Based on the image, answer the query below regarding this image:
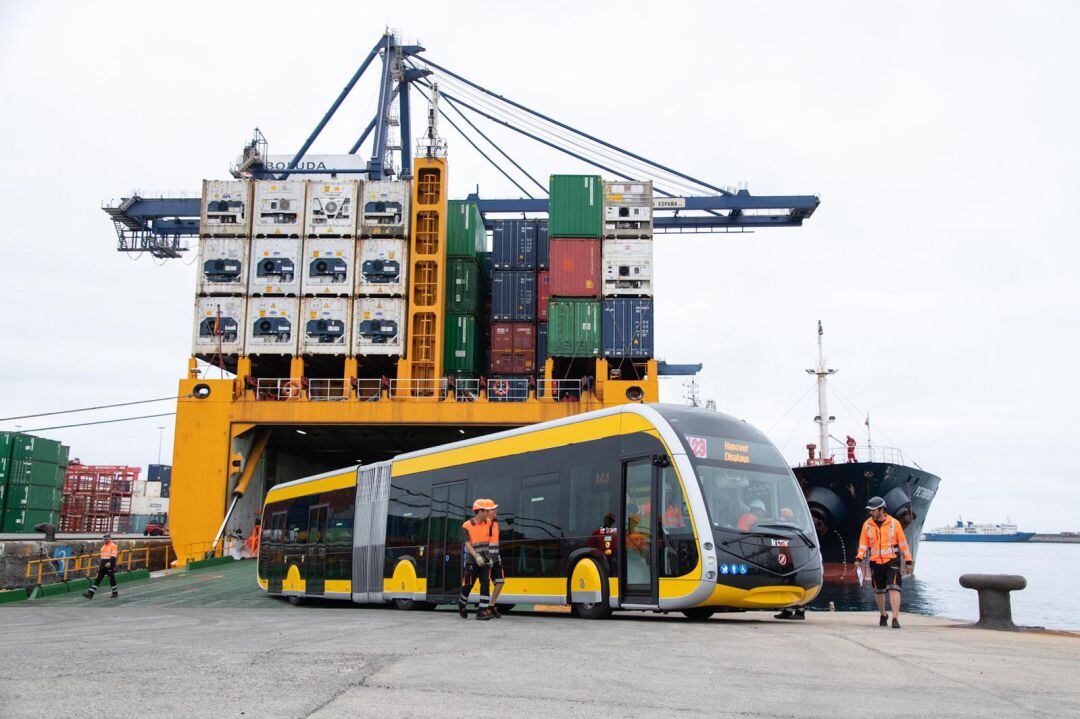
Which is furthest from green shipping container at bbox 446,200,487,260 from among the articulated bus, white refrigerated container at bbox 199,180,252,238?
the articulated bus

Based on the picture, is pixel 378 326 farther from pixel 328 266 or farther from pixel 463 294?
pixel 463 294

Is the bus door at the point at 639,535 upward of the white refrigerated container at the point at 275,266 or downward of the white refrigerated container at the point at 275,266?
downward

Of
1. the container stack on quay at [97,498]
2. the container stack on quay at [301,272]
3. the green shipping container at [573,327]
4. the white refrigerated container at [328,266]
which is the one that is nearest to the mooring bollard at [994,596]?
the green shipping container at [573,327]

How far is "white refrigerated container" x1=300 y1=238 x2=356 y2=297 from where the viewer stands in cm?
3697

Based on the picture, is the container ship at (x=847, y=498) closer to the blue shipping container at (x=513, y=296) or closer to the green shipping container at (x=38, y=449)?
the blue shipping container at (x=513, y=296)

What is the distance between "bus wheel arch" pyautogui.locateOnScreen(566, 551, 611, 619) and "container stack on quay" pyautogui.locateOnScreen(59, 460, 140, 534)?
62.9 meters

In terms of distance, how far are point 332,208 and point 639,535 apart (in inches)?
1156

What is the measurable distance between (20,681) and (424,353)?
30850mm

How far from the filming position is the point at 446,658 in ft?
23.0

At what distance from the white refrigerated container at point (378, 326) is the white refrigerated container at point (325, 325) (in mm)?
365

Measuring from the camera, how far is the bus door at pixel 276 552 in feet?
70.1

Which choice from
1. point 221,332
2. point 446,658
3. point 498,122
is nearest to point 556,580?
point 446,658

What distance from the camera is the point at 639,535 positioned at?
38.7 feet

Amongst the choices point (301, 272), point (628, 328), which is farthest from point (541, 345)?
point (301, 272)
